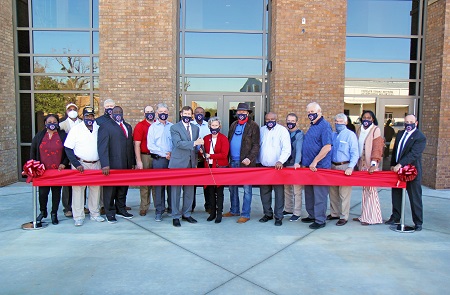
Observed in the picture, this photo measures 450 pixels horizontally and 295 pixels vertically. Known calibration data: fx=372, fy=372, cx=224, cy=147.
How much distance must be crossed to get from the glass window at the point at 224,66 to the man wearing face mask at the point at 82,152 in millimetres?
4618

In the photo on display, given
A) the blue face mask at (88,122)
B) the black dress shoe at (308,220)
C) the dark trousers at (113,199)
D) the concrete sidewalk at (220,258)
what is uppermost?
the blue face mask at (88,122)

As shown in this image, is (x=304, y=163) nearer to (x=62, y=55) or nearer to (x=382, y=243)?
(x=382, y=243)

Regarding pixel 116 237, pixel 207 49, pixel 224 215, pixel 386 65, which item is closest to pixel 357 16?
pixel 386 65

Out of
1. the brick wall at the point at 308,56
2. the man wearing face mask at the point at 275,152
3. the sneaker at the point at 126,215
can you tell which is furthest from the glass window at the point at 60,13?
the man wearing face mask at the point at 275,152

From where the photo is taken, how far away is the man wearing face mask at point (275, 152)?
6.43 metres

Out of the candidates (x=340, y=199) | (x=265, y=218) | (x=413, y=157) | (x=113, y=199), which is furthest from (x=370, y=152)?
(x=113, y=199)

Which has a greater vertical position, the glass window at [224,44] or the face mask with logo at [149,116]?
the glass window at [224,44]

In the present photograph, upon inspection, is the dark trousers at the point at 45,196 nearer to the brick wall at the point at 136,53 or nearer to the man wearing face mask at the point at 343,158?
the brick wall at the point at 136,53

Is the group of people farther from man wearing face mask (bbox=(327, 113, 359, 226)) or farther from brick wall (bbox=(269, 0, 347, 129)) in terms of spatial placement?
brick wall (bbox=(269, 0, 347, 129))

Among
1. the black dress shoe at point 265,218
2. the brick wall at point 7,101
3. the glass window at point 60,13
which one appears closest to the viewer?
the black dress shoe at point 265,218

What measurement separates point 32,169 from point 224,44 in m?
6.41

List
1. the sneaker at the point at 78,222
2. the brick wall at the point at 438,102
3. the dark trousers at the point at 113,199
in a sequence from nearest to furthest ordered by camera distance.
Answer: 1. the sneaker at the point at 78,222
2. the dark trousers at the point at 113,199
3. the brick wall at the point at 438,102

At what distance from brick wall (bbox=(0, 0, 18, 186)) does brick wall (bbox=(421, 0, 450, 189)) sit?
11.3m

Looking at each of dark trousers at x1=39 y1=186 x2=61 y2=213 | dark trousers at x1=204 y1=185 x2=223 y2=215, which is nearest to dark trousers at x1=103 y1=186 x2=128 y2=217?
dark trousers at x1=39 y1=186 x2=61 y2=213
